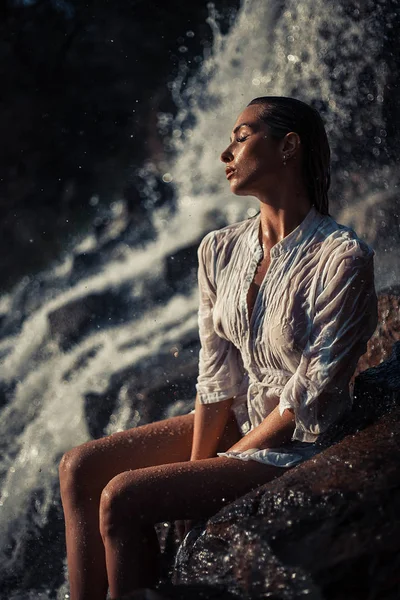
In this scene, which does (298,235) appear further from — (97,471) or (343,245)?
(97,471)

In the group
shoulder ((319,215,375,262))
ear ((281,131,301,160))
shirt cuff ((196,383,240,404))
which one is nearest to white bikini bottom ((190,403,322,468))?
shirt cuff ((196,383,240,404))

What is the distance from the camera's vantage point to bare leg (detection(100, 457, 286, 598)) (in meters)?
2.61

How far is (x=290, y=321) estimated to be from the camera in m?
2.86

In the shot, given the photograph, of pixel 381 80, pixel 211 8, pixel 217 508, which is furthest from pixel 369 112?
pixel 217 508

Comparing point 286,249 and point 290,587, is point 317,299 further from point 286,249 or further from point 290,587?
point 290,587

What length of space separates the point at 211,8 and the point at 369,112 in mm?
2343

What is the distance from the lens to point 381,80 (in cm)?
600

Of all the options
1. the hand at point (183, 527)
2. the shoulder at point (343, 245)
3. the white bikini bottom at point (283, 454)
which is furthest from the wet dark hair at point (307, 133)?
the hand at point (183, 527)

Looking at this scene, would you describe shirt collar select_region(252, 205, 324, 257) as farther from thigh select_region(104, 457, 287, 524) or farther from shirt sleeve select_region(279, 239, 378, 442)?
thigh select_region(104, 457, 287, 524)

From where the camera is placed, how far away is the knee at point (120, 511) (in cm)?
261

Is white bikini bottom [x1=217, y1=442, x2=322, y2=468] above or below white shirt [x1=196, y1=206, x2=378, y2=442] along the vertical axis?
below

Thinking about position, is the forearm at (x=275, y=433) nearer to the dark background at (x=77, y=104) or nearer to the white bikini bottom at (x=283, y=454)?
the white bikini bottom at (x=283, y=454)

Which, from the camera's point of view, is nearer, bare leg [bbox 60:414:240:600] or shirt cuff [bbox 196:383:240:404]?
bare leg [bbox 60:414:240:600]

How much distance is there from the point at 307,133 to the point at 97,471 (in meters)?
1.46
